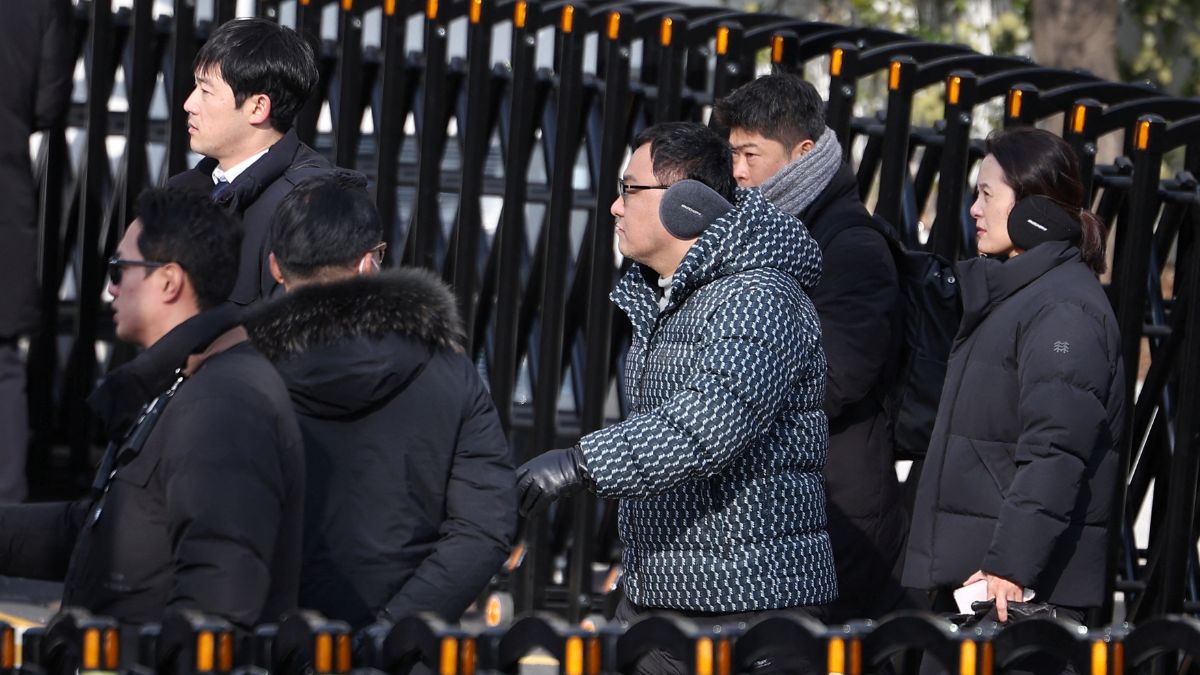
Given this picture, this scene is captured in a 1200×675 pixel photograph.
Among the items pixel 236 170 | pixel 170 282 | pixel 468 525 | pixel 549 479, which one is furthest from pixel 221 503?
pixel 236 170

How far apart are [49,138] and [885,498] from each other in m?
3.21

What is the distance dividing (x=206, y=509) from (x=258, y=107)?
1.69 metres

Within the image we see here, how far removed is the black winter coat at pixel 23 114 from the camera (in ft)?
19.9

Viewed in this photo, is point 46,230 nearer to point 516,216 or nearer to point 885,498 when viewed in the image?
point 516,216

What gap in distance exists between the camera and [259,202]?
14.8ft

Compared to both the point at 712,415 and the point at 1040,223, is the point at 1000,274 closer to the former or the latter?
the point at 1040,223

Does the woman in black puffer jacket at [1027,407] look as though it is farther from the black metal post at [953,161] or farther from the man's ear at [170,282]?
the man's ear at [170,282]

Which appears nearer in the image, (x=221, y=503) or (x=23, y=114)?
(x=221, y=503)

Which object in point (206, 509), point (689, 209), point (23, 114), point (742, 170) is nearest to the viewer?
point (206, 509)

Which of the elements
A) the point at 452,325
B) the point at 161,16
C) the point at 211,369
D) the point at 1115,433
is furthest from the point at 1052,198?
the point at 161,16

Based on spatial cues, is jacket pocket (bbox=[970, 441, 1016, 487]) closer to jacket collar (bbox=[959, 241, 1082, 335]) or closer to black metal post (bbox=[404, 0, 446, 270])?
jacket collar (bbox=[959, 241, 1082, 335])

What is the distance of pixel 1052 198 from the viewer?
478cm

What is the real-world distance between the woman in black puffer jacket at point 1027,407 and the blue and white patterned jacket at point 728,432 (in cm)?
57

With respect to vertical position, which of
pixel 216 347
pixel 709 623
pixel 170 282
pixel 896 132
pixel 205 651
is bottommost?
pixel 709 623
